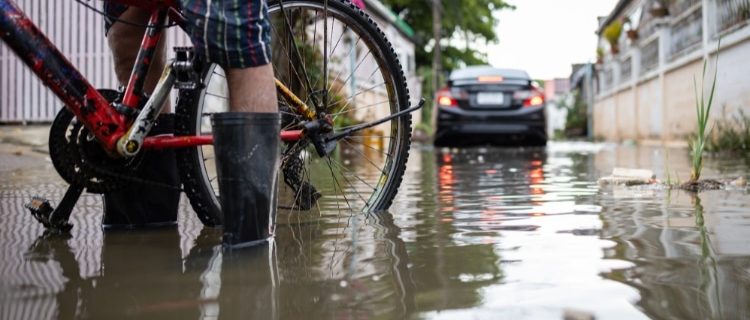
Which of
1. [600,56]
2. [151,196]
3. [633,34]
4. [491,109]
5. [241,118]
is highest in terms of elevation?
[600,56]

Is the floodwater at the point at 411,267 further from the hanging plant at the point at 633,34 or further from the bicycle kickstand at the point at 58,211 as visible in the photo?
the hanging plant at the point at 633,34

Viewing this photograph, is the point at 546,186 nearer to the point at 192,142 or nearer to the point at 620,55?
the point at 192,142

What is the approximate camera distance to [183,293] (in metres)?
1.50

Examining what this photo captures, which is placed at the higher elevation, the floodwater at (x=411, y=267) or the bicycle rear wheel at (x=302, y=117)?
the bicycle rear wheel at (x=302, y=117)

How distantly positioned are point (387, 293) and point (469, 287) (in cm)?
17

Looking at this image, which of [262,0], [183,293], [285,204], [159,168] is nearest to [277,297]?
[183,293]

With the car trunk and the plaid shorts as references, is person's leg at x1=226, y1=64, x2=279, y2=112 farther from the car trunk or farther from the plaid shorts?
the car trunk

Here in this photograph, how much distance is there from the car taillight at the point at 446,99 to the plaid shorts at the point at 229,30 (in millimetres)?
8991

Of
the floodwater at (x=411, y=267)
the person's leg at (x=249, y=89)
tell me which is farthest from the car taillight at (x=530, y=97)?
the person's leg at (x=249, y=89)

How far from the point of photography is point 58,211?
2.33m

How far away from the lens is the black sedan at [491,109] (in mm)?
10797

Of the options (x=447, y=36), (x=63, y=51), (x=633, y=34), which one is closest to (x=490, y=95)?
(x=63, y=51)

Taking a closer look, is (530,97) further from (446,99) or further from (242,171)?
(242,171)

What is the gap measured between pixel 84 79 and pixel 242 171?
0.56 metres
